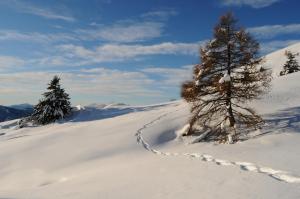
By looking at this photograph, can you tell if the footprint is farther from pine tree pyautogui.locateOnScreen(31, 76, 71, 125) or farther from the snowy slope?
the snowy slope

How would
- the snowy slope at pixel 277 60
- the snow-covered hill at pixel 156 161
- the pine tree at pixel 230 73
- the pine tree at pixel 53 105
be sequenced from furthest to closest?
1. the snowy slope at pixel 277 60
2. the pine tree at pixel 53 105
3. the pine tree at pixel 230 73
4. the snow-covered hill at pixel 156 161

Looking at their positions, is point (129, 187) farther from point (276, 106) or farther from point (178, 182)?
point (276, 106)

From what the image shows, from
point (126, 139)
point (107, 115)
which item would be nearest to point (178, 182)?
point (126, 139)

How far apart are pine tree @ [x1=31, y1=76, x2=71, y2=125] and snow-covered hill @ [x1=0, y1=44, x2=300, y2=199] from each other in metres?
4.82

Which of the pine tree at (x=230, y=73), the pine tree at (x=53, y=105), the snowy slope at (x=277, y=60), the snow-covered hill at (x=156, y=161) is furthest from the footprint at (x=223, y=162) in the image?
the snowy slope at (x=277, y=60)

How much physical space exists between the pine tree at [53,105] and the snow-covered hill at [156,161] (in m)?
4.82

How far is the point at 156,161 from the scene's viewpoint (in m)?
18.4

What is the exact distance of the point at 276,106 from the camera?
2878 centimetres

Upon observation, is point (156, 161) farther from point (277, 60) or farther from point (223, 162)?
point (277, 60)

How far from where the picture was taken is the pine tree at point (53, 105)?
46438 millimetres

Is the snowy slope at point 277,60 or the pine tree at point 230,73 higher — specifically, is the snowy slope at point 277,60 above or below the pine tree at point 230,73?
above

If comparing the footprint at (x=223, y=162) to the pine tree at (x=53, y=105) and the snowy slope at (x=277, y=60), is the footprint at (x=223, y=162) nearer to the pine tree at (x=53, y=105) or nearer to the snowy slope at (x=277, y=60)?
the pine tree at (x=53, y=105)

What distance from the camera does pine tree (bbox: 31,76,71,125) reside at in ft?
152

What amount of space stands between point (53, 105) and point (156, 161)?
31218 millimetres
